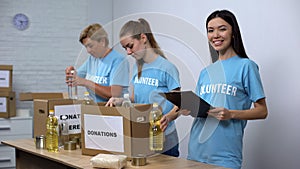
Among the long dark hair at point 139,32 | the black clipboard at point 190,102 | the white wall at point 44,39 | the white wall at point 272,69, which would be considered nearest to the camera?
the black clipboard at point 190,102

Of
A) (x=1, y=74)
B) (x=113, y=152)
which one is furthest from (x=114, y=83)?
(x=1, y=74)

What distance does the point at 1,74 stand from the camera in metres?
4.81

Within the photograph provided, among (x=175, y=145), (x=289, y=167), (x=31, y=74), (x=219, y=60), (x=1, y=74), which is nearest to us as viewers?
(x=219, y=60)

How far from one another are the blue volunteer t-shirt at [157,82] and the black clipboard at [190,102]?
1.04ft

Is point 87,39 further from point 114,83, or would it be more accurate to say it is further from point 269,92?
point 269,92

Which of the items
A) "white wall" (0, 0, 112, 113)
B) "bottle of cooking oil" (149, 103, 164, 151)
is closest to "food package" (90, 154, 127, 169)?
"bottle of cooking oil" (149, 103, 164, 151)

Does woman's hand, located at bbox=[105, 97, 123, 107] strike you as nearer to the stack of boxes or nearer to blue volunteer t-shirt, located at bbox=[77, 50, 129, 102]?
blue volunteer t-shirt, located at bbox=[77, 50, 129, 102]

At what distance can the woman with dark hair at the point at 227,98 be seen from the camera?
2520mm

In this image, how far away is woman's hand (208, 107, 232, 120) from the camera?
95.8 inches

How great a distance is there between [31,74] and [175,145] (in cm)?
292

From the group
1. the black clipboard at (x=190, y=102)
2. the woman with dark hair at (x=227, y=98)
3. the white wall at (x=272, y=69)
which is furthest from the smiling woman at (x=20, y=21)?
the black clipboard at (x=190, y=102)

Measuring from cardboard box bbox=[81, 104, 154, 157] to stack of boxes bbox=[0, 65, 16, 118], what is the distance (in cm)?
252

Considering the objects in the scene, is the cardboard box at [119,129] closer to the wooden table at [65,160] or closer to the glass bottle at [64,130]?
the wooden table at [65,160]

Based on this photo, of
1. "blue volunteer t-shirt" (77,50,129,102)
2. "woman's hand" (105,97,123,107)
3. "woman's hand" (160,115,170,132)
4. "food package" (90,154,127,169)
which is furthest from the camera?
"blue volunteer t-shirt" (77,50,129,102)
